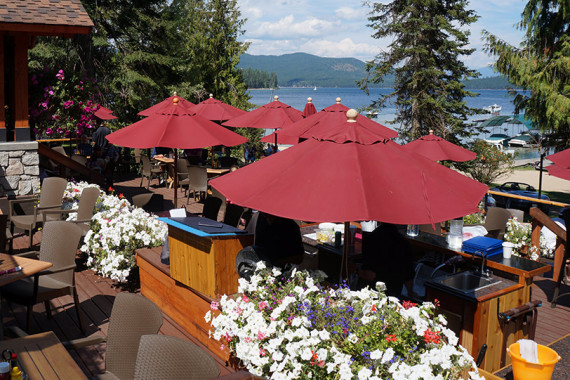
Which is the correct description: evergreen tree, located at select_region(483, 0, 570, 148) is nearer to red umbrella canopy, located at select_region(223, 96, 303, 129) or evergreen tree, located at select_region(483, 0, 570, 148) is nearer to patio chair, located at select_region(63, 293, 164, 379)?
red umbrella canopy, located at select_region(223, 96, 303, 129)

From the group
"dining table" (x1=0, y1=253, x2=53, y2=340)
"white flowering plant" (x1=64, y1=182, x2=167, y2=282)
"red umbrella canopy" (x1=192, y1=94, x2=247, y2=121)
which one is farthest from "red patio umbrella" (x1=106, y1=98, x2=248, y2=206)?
"red umbrella canopy" (x1=192, y1=94, x2=247, y2=121)

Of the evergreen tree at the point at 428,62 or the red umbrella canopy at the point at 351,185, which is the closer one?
the red umbrella canopy at the point at 351,185

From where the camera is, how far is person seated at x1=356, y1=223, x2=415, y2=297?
461 centimetres

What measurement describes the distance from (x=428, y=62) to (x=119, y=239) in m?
19.9

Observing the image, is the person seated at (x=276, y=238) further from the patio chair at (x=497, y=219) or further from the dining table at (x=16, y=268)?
the patio chair at (x=497, y=219)

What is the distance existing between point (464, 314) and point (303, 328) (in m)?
1.87

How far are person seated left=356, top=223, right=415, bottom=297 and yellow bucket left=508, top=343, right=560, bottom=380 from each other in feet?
3.93

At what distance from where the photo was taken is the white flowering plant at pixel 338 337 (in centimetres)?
293

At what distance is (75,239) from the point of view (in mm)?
5004

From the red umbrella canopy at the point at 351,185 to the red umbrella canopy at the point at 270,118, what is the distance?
5.95 meters

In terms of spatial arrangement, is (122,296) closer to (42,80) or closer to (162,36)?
(42,80)

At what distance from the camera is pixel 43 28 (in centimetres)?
796

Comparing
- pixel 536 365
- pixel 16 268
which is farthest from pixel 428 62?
pixel 16 268

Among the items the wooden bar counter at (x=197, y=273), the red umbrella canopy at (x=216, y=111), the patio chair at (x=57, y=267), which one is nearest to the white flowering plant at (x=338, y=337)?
the wooden bar counter at (x=197, y=273)
